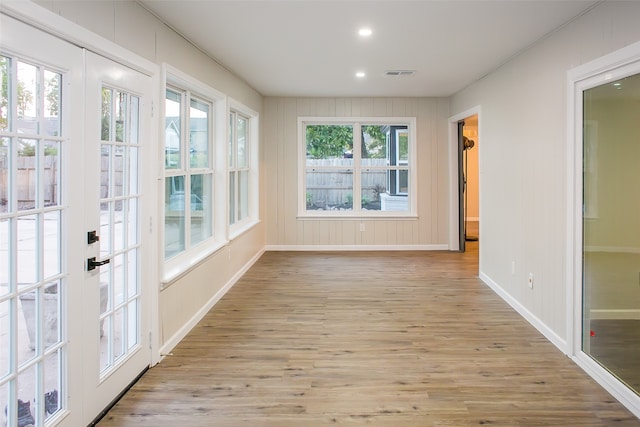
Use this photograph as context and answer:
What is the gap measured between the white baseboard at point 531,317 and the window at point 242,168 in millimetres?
3050

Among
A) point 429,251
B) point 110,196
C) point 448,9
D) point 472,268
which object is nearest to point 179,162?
point 110,196

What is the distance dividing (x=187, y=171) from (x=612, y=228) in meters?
3.27

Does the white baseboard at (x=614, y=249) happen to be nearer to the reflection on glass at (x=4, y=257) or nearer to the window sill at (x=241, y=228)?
the reflection on glass at (x=4, y=257)

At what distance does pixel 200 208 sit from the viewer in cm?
443

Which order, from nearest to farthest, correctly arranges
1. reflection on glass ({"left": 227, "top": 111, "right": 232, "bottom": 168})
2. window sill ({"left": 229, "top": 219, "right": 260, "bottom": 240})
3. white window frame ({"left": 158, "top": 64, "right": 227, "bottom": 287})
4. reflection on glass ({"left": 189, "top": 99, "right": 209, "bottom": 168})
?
white window frame ({"left": 158, "top": 64, "right": 227, "bottom": 287}) < reflection on glass ({"left": 189, "top": 99, "right": 209, "bottom": 168}) < window sill ({"left": 229, "top": 219, "right": 260, "bottom": 240}) < reflection on glass ({"left": 227, "top": 111, "right": 232, "bottom": 168})

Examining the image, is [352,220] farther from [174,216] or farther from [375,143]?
[174,216]

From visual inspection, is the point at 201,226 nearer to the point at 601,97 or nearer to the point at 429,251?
the point at 601,97

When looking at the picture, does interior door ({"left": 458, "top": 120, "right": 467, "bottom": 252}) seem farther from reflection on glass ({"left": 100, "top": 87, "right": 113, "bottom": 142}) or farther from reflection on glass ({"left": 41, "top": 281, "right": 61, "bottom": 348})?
reflection on glass ({"left": 41, "top": 281, "right": 61, "bottom": 348})

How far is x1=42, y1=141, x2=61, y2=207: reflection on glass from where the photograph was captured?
75.9 inches

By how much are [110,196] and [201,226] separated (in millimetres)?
2042

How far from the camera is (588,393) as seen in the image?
2.63 m

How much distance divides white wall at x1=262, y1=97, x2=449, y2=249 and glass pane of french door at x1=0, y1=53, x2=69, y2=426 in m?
5.32

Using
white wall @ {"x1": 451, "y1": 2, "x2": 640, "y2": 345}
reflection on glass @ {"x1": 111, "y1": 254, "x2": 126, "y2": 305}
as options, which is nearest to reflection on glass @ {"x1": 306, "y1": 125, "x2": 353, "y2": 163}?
white wall @ {"x1": 451, "y1": 2, "x2": 640, "y2": 345}

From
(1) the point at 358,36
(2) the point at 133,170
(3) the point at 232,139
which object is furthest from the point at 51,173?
(3) the point at 232,139
